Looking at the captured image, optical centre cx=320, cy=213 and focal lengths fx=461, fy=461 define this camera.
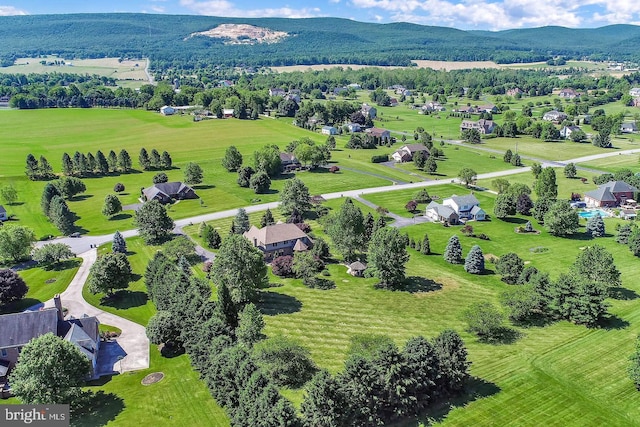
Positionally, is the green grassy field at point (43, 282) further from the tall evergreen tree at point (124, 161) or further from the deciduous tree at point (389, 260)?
the tall evergreen tree at point (124, 161)

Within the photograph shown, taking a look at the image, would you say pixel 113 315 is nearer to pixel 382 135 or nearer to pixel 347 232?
pixel 347 232

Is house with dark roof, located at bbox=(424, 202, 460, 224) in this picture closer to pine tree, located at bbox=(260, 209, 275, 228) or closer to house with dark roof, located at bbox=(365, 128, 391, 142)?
pine tree, located at bbox=(260, 209, 275, 228)

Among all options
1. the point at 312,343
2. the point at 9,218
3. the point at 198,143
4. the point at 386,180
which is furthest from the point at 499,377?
the point at 198,143

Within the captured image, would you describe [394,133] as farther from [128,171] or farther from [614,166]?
[128,171]

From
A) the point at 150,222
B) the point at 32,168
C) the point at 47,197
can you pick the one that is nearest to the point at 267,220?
the point at 150,222

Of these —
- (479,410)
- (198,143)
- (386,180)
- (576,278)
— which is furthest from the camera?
(198,143)

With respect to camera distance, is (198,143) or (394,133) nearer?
(198,143)
